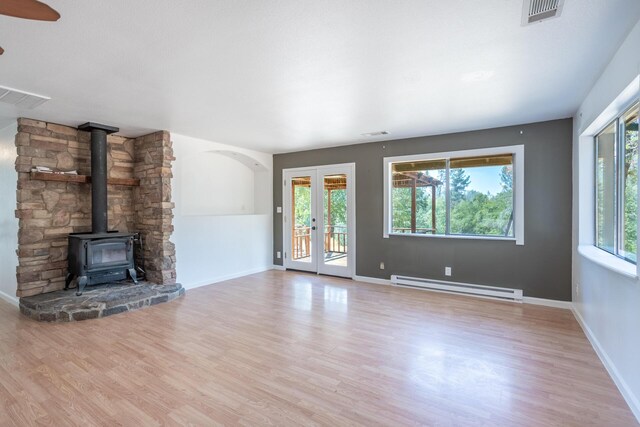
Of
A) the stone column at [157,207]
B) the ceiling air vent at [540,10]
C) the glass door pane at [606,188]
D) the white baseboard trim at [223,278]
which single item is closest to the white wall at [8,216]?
the stone column at [157,207]

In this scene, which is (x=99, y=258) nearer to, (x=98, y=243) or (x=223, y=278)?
(x=98, y=243)

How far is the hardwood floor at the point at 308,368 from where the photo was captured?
2039mm

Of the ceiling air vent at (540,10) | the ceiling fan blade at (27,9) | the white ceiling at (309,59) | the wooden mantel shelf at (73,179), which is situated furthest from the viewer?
the wooden mantel shelf at (73,179)

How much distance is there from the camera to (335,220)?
20.0 ft

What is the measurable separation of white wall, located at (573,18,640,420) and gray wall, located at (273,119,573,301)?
0.68 feet

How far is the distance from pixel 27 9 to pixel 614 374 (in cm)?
427

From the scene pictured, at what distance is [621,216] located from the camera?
2.75 meters

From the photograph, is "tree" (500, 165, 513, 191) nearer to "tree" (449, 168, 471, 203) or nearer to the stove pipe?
"tree" (449, 168, 471, 203)

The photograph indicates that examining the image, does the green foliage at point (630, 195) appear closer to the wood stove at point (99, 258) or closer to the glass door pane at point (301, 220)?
the glass door pane at point (301, 220)

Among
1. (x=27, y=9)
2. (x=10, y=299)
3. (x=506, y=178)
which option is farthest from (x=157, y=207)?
(x=506, y=178)

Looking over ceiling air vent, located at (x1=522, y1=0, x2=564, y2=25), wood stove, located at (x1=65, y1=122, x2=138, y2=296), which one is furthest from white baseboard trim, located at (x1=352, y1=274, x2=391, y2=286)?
ceiling air vent, located at (x1=522, y1=0, x2=564, y2=25)

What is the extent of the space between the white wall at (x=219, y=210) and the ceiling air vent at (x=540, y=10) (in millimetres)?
4698

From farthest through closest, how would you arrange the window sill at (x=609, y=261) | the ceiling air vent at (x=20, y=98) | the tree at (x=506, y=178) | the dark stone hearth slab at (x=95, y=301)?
the tree at (x=506, y=178) → the dark stone hearth slab at (x=95, y=301) → the ceiling air vent at (x=20, y=98) → the window sill at (x=609, y=261)

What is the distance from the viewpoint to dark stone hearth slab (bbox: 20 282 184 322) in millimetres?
3678
